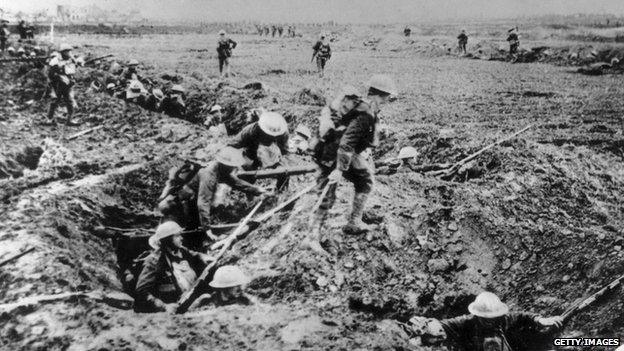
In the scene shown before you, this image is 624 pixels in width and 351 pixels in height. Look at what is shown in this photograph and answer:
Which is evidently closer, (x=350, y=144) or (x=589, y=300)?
(x=589, y=300)

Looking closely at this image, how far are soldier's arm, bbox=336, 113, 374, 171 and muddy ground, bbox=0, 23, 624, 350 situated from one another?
2.65 feet

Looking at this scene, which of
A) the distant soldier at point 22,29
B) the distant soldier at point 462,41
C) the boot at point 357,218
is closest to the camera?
the boot at point 357,218

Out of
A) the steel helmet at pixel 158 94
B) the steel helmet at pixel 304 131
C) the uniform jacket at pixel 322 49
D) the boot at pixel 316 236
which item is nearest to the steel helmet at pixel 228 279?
the boot at pixel 316 236

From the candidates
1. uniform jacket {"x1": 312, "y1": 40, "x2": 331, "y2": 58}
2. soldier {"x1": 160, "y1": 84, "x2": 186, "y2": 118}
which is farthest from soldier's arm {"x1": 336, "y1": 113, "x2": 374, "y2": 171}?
uniform jacket {"x1": 312, "y1": 40, "x2": 331, "y2": 58}

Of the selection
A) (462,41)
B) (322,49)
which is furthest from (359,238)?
(462,41)

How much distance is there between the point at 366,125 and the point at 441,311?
6.01ft

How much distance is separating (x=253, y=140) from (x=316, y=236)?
5.11 ft

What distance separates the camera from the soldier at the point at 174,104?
1006 centimetres

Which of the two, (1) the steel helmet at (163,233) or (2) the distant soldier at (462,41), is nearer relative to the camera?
(1) the steel helmet at (163,233)

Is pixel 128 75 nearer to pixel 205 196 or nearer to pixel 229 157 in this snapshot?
pixel 229 157

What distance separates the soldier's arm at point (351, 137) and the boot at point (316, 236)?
0.67 m

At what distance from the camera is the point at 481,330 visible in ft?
12.2

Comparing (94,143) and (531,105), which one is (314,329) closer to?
(94,143)

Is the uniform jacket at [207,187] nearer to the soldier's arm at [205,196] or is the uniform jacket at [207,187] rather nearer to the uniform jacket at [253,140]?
the soldier's arm at [205,196]
